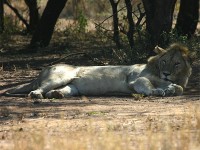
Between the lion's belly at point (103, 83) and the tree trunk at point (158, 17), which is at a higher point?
the tree trunk at point (158, 17)

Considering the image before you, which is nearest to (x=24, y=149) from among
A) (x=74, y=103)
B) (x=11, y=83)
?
(x=74, y=103)

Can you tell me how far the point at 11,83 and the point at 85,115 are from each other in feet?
11.9

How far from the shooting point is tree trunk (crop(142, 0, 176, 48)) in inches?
491

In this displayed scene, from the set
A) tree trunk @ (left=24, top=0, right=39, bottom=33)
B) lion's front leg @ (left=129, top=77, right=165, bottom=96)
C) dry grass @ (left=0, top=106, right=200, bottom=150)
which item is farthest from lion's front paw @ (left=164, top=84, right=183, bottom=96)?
tree trunk @ (left=24, top=0, right=39, bottom=33)

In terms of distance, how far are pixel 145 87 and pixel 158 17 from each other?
311 cm

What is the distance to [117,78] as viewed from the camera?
1011 centimetres

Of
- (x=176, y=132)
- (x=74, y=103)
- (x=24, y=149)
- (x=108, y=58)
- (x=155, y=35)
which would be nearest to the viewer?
(x=24, y=149)

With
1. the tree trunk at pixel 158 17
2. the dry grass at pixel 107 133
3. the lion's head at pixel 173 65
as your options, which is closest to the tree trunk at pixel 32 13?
the tree trunk at pixel 158 17

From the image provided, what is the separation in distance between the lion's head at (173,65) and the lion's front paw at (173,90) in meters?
0.18

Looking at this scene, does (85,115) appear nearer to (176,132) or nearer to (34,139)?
(176,132)

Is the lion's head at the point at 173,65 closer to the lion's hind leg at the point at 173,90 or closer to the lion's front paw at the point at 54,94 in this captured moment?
the lion's hind leg at the point at 173,90

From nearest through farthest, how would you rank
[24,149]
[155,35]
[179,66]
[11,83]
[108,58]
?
1. [24,149]
2. [179,66]
3. [11,83]
4. [155,35]
5. [108,58]

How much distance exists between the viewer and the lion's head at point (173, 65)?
9.94 m

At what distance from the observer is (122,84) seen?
1009 centimetres
